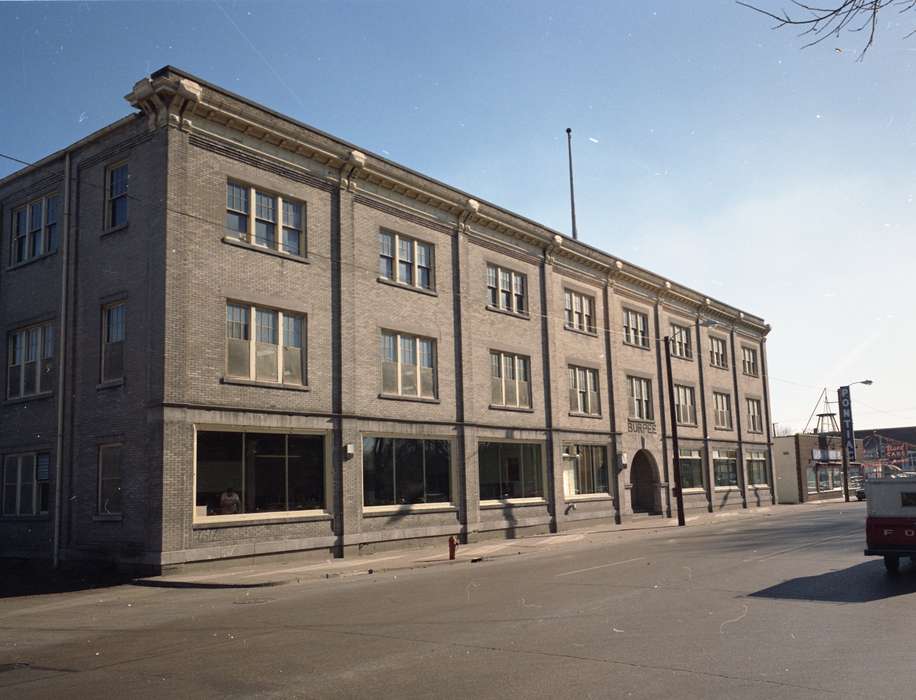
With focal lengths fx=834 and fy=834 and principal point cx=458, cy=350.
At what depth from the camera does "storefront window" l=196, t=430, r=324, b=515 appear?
2192cm

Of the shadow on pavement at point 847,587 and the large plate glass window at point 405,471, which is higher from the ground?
the large plate glass window at point 405,471

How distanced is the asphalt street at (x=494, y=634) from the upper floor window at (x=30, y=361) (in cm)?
864

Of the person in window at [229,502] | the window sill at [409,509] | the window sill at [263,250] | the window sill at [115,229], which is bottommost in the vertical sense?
the window sill at [409,509]

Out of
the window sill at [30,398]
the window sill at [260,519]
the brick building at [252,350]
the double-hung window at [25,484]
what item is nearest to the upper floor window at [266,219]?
the brick building at [252,350]

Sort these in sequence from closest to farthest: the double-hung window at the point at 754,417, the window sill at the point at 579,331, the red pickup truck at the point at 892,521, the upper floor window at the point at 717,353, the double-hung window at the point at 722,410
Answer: the red pickup truck at the point at 892,521 < the window sill at the point at 579,331 < the double-hung window at the point at 722,410 < the upper floor window at the point at 717,353 < the double-hung window at the point at 754,417

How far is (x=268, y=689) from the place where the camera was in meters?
8.21

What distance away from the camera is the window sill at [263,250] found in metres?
23.1

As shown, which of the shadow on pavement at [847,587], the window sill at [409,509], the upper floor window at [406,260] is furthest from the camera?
the upper floor window at [406,260]

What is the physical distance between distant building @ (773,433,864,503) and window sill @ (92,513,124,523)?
4843cm

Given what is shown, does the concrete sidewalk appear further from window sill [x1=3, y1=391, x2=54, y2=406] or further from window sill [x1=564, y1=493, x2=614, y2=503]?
window sill [x1=3, y1=391, x2=54, y2=406]

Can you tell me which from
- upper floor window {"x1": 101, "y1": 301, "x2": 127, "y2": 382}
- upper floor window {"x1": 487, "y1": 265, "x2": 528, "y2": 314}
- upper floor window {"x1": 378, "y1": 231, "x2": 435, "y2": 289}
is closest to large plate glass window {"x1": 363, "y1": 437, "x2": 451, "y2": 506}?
upper floor window {"x1": 378, "y1": 231, "x2": 435, "y2": 289}

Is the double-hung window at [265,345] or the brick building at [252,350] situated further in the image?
the double-hung window at [265,345]

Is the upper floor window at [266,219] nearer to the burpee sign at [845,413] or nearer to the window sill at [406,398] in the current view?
the window sill at [406,398]

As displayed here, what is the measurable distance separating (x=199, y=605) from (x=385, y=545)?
10.8 meters
